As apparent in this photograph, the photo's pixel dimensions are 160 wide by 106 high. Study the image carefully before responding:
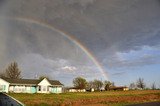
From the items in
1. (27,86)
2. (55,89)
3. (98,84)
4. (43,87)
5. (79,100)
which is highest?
(98,84)

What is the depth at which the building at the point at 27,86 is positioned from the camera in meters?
72.1

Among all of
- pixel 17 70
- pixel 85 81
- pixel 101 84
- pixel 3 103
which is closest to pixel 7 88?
pixel 17 70

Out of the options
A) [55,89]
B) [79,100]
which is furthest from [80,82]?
[79,100]

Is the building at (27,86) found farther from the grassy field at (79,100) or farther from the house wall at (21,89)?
the grassy field at (79,100)

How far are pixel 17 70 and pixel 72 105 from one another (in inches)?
3291

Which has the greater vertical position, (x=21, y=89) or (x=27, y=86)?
(x=27, y=86)

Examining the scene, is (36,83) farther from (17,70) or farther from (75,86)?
(75,86)

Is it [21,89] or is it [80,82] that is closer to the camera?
[21,89]

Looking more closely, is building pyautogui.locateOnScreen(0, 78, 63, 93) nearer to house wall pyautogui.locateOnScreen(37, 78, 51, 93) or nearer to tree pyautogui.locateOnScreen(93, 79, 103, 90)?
house wall pyautogui.locateOnScreen(37, 78, 51, 93)

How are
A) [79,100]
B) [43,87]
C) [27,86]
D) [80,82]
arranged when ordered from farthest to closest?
[80,82] < [43,87] < [27,86] < [79,100]

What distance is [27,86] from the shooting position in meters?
78.2

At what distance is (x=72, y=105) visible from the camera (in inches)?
1243

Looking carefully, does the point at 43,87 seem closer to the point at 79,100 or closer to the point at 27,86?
the point at 27,86

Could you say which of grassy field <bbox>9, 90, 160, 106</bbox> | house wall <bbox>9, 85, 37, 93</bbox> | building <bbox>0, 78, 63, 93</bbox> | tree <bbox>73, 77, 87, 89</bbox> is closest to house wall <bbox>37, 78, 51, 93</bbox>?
building <bbox>0, 78, 63, 93</bbox>
